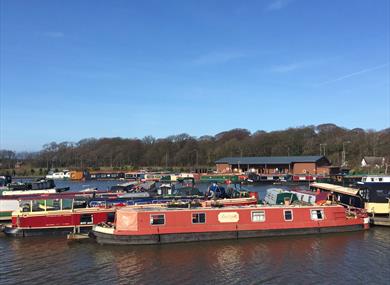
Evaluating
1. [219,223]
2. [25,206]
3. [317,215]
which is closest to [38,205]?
[25,206]

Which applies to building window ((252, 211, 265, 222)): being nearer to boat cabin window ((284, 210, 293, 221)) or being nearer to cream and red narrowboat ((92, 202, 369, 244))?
cream and red narrowboat ((92, 202, 369, 244))

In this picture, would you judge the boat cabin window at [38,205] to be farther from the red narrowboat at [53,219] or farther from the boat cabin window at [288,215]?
the boat cabin window at [288,215]

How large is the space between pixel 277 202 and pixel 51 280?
839 inches

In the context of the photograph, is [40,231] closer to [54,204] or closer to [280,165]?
[54,204]

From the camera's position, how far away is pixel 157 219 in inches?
1109

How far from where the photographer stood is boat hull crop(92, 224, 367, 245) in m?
27.5

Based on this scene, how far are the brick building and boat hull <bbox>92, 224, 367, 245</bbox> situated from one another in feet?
223

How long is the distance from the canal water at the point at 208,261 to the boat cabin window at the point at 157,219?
1549 mm

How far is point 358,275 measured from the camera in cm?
2169

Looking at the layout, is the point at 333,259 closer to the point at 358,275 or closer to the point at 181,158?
the point at 358,275

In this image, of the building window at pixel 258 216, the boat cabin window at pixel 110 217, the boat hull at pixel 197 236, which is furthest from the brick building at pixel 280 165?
the boat cabin window at pixel 110 217

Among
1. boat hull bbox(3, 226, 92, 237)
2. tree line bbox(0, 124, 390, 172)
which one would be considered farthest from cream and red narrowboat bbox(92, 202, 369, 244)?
tree line bbox(0, 124, 390, 172)

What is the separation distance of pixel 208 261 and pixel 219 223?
483cm

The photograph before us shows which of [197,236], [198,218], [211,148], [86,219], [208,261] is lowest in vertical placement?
[208,261]
